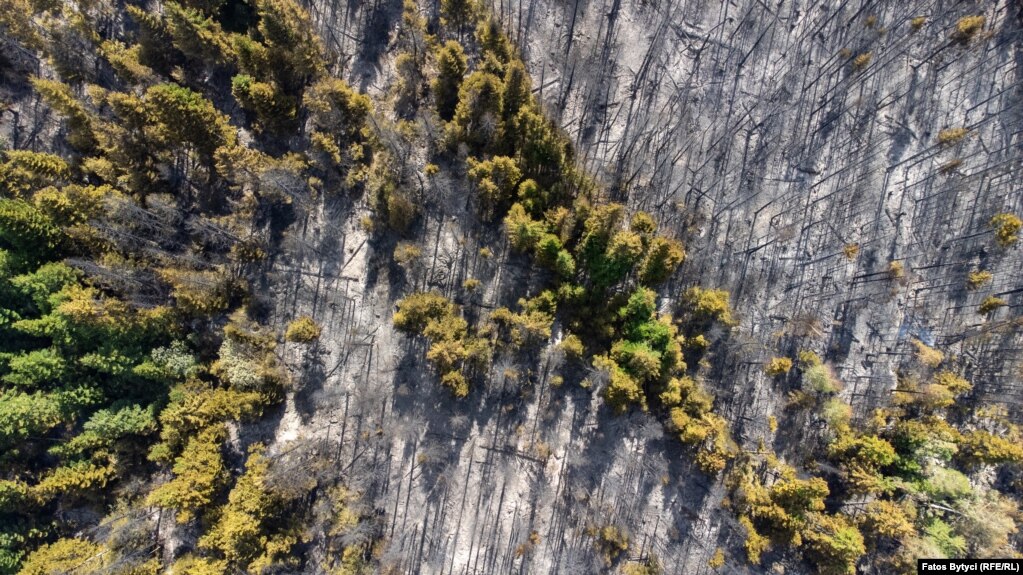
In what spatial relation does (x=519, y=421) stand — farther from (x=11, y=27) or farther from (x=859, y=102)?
(x=11, y=27)

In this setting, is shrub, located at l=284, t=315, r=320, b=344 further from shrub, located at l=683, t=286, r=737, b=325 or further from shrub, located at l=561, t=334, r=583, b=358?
shrub, located at l=683, t=286, r=737, b=325

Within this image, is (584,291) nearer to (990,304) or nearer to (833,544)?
(833,544)

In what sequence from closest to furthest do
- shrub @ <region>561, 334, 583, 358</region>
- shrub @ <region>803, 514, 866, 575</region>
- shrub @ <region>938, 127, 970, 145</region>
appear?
shrub @ <region>803, 514, 866, 575</region> < shrub @ <region>561, 334, 583, 358</region> < shrub @ <region>938, 127, 970, 145</region>

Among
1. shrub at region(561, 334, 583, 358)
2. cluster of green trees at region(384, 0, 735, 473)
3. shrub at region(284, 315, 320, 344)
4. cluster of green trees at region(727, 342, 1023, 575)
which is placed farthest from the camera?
cluster of green trees at region(727, 342, 1023, 575)

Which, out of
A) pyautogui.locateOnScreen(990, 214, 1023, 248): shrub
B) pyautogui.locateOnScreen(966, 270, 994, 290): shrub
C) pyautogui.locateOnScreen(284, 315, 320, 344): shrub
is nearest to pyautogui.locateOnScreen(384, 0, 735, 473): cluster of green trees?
pyautogui.locateOnScreen(284, 315, 320, 344): shrub

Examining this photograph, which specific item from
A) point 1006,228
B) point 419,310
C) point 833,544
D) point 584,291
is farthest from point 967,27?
point 419,310

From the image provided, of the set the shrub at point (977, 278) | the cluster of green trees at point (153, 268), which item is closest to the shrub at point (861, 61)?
the shrub at point (977, 278)

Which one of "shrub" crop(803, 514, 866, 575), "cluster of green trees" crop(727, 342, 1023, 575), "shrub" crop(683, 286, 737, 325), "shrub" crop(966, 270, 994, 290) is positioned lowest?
"shrub" crop(803, 514, 866, 575)
